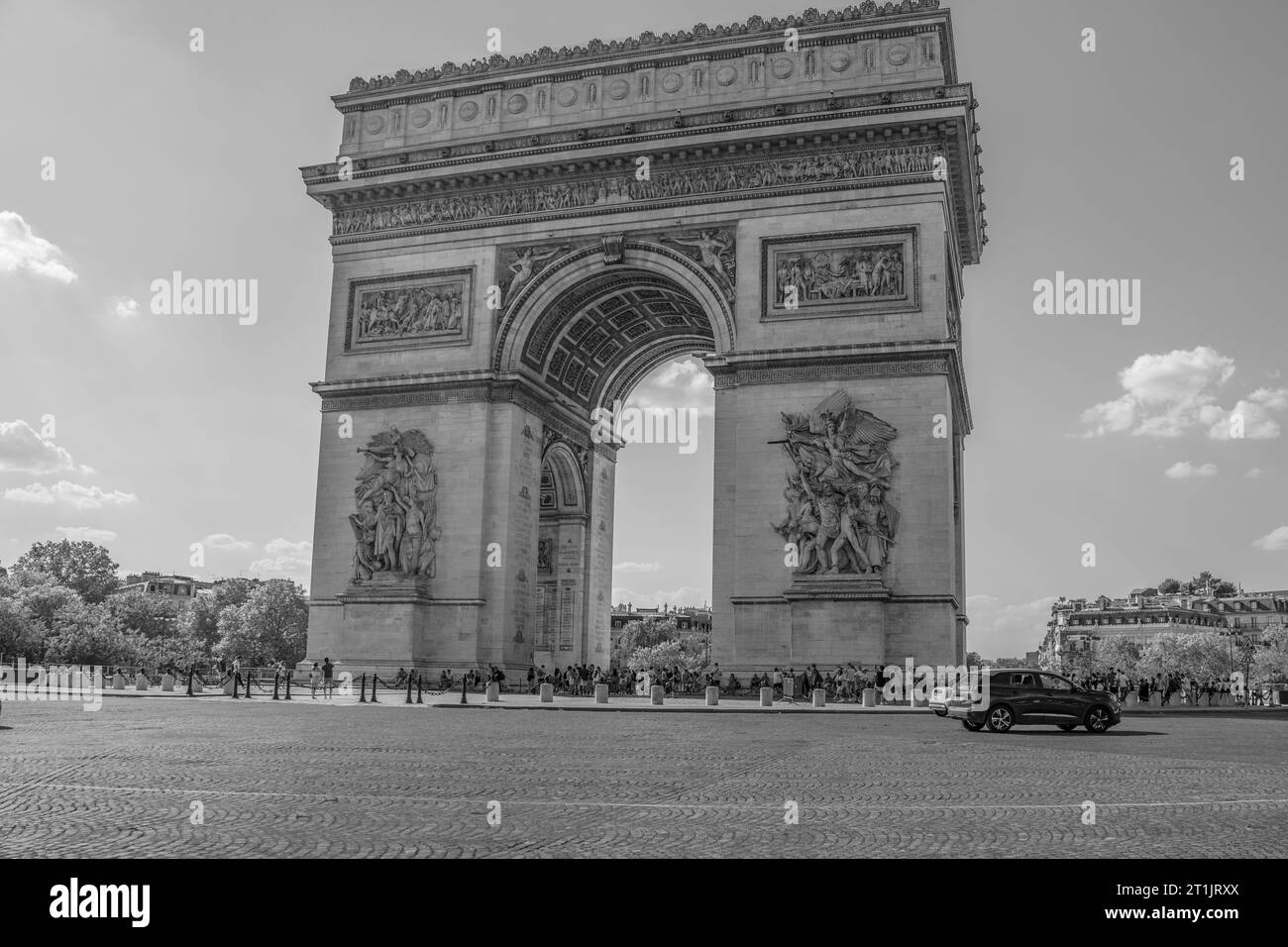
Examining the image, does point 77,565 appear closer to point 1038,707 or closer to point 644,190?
point 644,190

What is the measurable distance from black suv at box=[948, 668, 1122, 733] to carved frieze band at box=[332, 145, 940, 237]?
789 inches

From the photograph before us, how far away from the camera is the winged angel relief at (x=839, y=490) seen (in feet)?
119

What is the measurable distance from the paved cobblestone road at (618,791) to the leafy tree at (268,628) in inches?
3190

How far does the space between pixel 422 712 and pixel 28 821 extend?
19.6 meters

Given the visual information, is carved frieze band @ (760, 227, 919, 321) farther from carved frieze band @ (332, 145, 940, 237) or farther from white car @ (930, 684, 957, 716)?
white car @ (930, 684, 957, 716)

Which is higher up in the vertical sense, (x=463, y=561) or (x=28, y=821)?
(x=463, y=561)

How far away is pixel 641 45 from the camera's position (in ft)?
139

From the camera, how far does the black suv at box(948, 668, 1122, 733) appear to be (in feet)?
76.1

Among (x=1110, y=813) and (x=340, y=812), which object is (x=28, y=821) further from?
(x=1110, y=813)

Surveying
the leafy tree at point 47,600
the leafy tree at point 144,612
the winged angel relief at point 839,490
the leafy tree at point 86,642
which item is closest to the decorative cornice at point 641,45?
the winged angel relief at point 839,490

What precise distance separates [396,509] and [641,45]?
1807 centimetres

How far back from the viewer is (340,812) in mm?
9578

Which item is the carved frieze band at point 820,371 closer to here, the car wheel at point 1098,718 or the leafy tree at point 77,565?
the car wheel at point 1098,718
